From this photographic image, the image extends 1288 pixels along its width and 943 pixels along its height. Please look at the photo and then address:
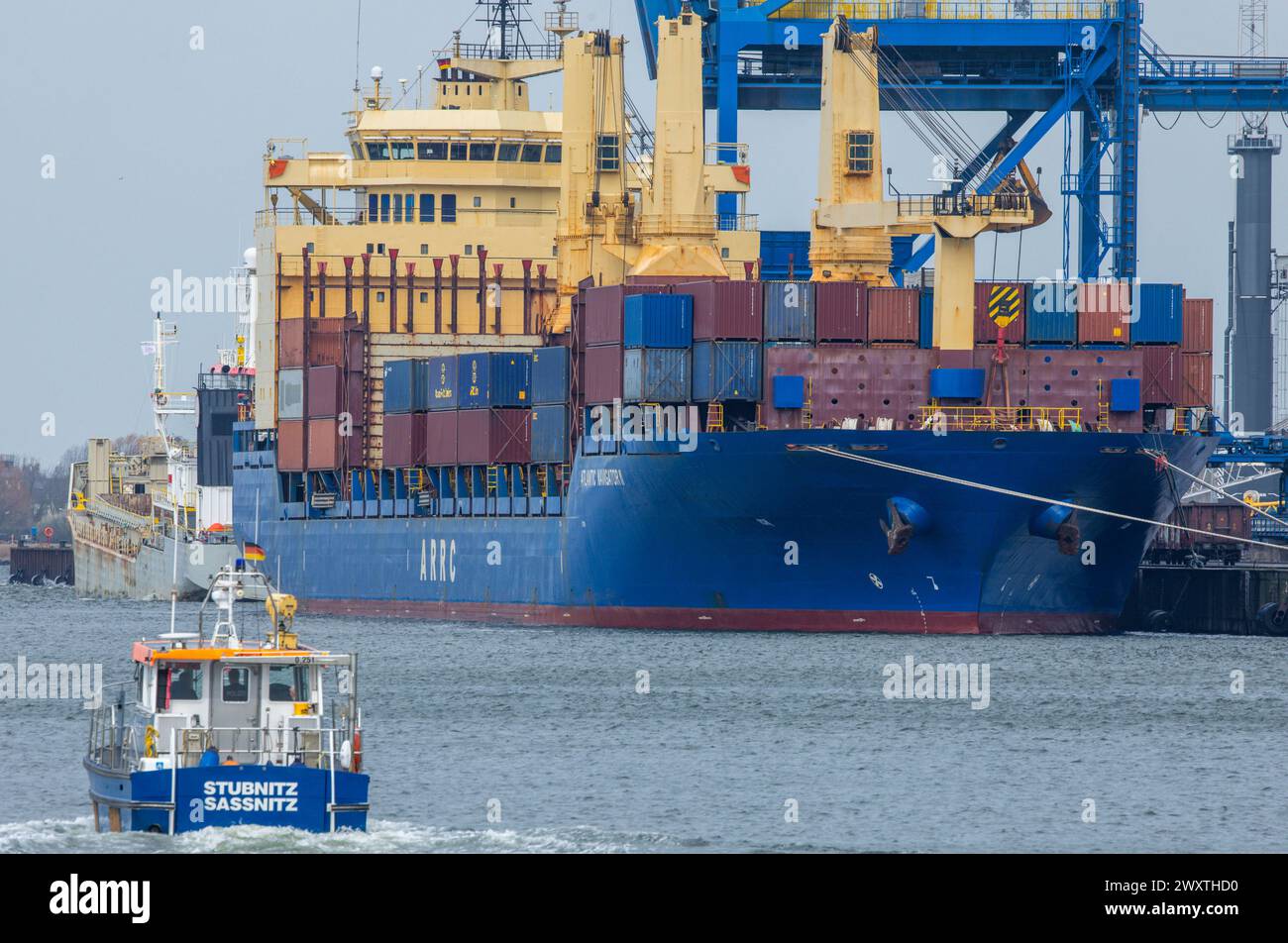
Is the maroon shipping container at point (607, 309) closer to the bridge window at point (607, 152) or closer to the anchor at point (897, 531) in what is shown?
the anchor at point (897, 531)

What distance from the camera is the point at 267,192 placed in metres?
98.0

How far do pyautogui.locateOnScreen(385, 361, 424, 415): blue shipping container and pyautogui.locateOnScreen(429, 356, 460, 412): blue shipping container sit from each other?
3.32 feet

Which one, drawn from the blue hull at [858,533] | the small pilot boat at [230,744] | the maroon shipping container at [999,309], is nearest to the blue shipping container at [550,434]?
the blue hull at [858,533]

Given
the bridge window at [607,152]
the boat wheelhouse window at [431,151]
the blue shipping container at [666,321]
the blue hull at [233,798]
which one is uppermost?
the boat wheelhouse window at [431,151]

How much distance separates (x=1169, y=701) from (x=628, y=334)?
20079 millimetres

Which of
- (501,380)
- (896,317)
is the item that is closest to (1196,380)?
(896,317)

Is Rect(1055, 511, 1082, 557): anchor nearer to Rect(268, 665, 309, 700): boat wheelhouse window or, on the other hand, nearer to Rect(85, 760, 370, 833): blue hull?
Rect(268, 665, 309, 700): boat wheelhouse window

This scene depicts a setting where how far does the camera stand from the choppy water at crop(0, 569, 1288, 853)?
111 feet

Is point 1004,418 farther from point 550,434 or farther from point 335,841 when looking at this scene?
point 335,841

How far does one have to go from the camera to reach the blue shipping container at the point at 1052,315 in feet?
210

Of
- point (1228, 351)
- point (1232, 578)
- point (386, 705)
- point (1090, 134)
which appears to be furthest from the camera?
point (1228, 351)

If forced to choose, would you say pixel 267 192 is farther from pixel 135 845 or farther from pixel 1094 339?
pixel 135 845

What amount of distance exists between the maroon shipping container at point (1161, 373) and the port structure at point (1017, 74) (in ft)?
57.8

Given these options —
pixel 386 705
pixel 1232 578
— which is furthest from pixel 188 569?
pixel 386 705
